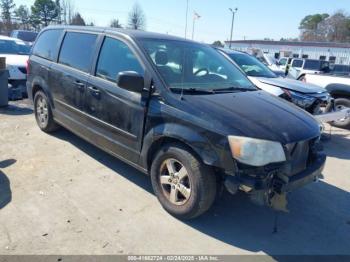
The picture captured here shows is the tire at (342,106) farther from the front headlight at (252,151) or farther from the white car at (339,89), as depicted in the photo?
the front headlight at (252,151)

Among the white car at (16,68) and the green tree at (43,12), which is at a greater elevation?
the green tree at (43,12)

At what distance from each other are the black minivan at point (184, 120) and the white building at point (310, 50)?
1856 inches

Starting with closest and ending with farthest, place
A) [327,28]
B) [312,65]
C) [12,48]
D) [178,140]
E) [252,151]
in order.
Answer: [252,151] → [178,140] → [12,48] → [312,65] → [327,28]

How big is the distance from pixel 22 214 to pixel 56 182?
813 mm

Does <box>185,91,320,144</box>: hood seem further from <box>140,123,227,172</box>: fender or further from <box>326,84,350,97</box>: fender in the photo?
<box>326,84,350,97</box>: fender

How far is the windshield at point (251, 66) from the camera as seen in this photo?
8047 millimetres

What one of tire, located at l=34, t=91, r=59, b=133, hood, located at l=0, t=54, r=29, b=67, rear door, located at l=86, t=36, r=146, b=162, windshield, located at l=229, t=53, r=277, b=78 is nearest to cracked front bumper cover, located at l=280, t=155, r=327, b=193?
rear door, located at l=86, t=36, r=146, b=162

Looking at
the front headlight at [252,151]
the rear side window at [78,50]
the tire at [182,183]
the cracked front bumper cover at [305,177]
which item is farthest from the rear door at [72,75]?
the cracked front bumper cover at [305,177]

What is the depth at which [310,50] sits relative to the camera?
4928cm

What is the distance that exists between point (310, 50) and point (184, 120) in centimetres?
5113

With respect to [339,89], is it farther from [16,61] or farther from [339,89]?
[16,61]

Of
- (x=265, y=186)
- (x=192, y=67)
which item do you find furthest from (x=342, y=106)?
(x=265, y=186)

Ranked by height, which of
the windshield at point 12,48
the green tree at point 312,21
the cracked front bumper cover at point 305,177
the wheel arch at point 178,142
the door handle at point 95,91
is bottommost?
the cracked front bumper cover at point 305,177

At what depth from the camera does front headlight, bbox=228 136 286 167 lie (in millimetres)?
3117
